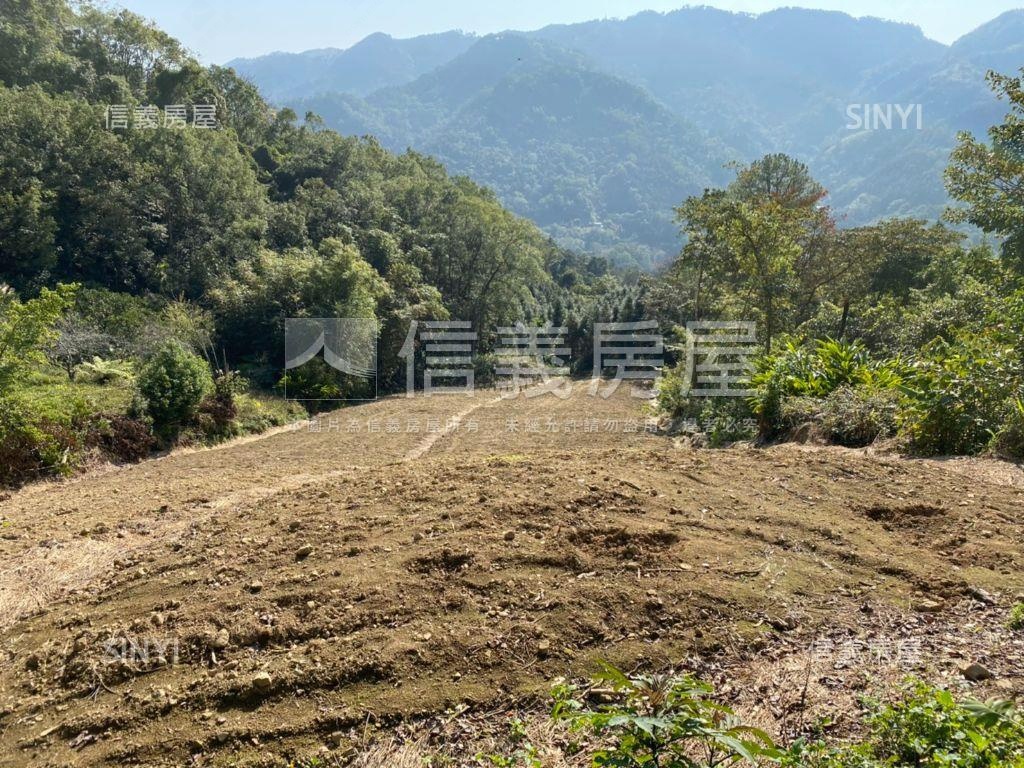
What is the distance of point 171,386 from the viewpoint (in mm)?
11945

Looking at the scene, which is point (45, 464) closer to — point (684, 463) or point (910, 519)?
point (684, 463)

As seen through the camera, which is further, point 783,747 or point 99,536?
point 99,536

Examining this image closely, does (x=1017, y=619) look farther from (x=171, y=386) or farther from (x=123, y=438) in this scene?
(x=171, y=386)

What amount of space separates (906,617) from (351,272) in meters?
19.7

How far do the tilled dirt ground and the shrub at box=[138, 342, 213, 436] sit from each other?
6687mm

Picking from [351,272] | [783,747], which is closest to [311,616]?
[783,747]

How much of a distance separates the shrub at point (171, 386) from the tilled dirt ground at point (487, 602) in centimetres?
669

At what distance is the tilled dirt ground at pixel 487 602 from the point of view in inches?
A: 102

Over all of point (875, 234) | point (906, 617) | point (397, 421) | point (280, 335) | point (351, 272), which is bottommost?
point (397, 421)

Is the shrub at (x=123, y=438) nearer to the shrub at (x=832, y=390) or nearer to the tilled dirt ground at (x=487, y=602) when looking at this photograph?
the tilled dirt ground at (x=487, y=602)

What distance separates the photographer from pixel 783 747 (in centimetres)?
222

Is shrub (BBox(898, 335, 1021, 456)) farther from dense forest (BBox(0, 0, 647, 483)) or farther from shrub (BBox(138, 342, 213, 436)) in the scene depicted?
shrub (BBox(138, 342, 213, 436))

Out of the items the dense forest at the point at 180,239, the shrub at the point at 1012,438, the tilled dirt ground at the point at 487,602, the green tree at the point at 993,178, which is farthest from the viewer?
the dense forest at the point at 180,239

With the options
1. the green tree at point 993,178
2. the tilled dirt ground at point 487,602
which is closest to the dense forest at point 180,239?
the tilled dirt ground at point 487,602
